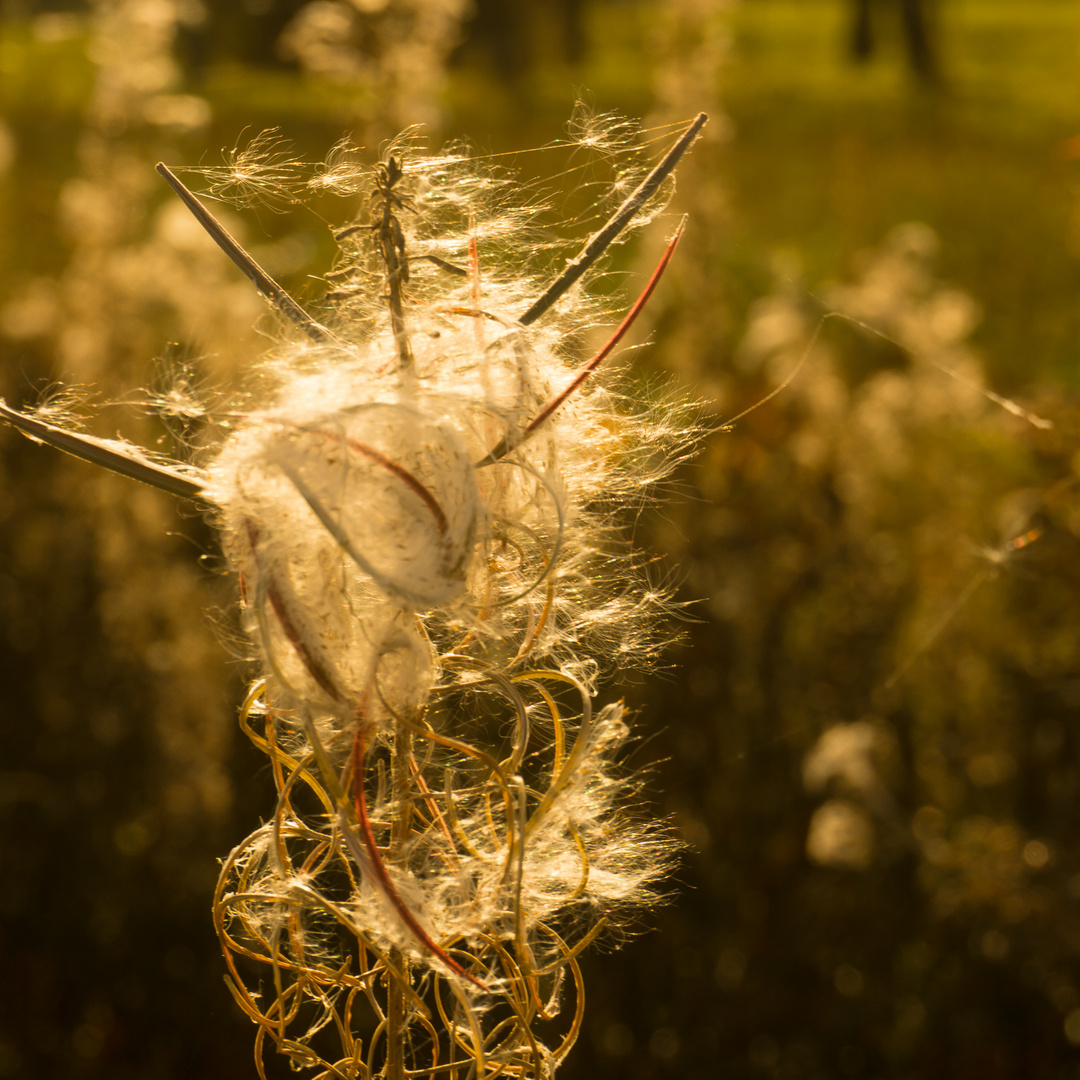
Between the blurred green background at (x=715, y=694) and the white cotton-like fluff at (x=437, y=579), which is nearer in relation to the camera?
the white cotton-like fluff at (x=437, y=579)

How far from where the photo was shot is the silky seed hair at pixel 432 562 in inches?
19.1

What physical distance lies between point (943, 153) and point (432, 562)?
6.38 meters

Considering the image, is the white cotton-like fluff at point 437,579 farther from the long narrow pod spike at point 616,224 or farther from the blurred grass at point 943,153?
the blurred grass at point 943,153

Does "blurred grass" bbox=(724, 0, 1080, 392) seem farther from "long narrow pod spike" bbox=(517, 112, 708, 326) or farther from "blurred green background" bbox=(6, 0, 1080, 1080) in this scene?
"long narrow pod spike" bbox=(517, 112, 708, 326)

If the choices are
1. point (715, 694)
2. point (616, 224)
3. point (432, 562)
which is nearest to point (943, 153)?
point (715, 694)

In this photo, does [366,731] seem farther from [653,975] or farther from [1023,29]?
[1023,29]

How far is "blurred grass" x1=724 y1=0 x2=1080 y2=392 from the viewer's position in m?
5.04

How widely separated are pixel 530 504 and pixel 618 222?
139 mm

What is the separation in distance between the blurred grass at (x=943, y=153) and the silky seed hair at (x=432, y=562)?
343 centimetres

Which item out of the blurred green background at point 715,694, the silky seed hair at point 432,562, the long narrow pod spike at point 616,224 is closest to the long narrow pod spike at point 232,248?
the silky seed hair at point 432,562

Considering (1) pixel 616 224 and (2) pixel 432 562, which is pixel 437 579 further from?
(1) pixel 616 224

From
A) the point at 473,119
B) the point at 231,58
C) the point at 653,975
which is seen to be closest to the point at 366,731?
the point at 653,975

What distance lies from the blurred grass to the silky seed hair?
11.3ft

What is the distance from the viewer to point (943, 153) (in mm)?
6047
